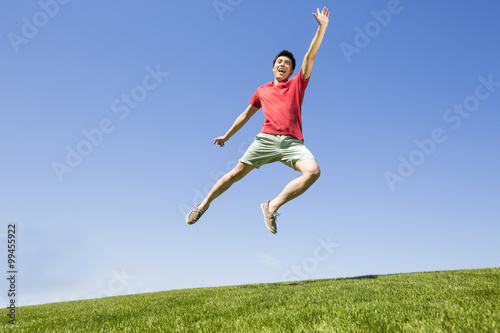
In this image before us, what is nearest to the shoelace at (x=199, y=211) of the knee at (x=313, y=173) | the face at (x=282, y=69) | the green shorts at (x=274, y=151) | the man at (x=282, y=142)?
the man at (x=282, y=142)

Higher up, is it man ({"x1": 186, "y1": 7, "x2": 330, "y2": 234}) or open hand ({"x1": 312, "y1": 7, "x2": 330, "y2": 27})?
open hand ({"x1": 312, "y1": 7, "x2": 330, "y2": 27})

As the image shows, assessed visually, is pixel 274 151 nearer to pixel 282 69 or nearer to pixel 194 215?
pixel 282 69

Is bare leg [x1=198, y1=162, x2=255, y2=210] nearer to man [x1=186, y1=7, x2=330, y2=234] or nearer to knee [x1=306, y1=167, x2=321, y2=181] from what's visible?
man [x1=186, y1=7, x2=330, y2=234]

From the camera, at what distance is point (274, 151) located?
5.44 m

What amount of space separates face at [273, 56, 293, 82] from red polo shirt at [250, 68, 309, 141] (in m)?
0.23

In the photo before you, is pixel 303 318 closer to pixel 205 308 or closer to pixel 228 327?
pixel 228 327

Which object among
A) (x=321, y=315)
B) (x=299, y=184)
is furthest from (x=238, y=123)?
(x=321, y=315)

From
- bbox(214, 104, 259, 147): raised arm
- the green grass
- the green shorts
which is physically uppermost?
bbox(214, 104, 259, 147): raised arm

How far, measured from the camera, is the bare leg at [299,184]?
5027 millimetres

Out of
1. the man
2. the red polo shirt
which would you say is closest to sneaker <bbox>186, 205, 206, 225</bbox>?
the man

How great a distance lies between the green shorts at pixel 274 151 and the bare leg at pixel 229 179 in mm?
102

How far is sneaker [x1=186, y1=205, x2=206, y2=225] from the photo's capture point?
6023mm

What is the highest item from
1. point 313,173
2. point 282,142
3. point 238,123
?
point 238,123

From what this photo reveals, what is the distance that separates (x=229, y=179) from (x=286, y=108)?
147 centimetres
